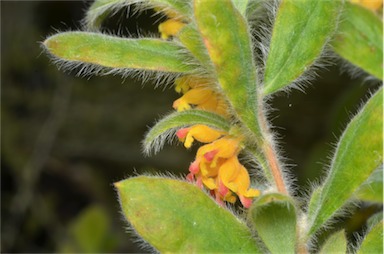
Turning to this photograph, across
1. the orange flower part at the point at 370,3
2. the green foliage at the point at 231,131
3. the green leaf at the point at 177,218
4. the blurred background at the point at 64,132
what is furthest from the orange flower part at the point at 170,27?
the blurred background at the point at 64,132

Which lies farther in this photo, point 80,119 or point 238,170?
point 80,119

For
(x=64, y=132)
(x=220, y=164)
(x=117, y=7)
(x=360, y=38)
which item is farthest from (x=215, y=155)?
(x=64, y=132)

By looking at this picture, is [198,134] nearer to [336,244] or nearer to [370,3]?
[336,244]

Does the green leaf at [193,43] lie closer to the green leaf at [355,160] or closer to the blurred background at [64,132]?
the green leaf at [355,160]

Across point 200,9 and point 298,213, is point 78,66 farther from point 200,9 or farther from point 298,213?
point 298,213

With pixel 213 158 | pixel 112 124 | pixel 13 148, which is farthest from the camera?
pixel 112 124

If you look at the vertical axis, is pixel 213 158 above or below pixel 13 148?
above

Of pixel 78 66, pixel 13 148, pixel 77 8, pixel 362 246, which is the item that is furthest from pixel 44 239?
pixel 362 246
